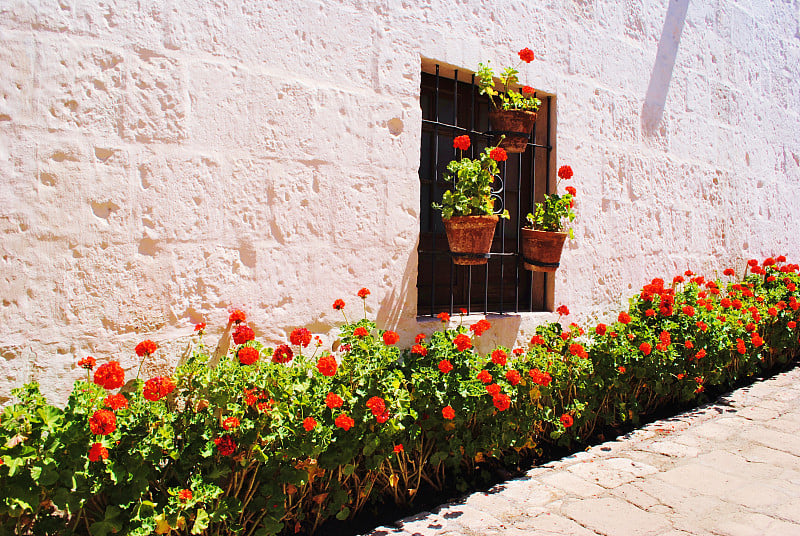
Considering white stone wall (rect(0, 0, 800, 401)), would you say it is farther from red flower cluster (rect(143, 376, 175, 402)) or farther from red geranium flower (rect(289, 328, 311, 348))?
red flower cluster (rect(143, 376, 175, 402))

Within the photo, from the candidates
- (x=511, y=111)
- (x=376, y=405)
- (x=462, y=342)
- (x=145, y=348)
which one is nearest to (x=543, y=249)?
(x=511, y=111)

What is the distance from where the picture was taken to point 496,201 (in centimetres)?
394

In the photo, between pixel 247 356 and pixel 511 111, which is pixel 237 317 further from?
pixel 511 111

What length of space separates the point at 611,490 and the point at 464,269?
5.14ft

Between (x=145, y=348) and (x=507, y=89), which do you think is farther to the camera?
(x=507, y=89)

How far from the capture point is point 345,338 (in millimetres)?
2734

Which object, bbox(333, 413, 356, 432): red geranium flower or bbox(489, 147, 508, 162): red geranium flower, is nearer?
bbox(333, 413, 356, 432): red geranium flower

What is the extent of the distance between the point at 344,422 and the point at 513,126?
2.06m

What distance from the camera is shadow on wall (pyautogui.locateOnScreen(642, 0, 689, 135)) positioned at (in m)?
4.55

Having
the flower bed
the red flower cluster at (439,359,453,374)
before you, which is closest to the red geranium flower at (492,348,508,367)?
the flower bed

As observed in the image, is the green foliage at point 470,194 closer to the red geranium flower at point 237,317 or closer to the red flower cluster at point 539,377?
the red flower cluster at point 539,377

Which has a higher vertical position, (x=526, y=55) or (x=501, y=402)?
(x=526, y=55)

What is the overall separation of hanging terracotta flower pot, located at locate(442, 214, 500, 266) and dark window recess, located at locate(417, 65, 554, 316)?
24cm

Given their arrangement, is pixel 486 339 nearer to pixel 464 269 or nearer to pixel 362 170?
pixel 464 269
